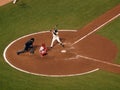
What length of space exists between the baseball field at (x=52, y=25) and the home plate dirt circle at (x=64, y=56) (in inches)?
16.3

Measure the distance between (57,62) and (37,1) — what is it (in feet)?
53.5

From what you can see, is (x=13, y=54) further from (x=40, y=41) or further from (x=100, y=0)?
(x=100, y=0)

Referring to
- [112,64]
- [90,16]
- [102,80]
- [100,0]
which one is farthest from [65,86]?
[100,0]

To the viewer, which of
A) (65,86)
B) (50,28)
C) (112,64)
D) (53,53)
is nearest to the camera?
(65,86)

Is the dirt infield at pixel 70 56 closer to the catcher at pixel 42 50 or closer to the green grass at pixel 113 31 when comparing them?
the catcher at pixel 42 50

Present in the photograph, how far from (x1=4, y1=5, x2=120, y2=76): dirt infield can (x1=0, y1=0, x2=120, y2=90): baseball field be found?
35cm

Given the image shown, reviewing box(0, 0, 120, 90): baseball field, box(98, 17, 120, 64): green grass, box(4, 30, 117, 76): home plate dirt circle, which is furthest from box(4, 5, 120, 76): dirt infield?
box(98, 17, 120, 64): green grass

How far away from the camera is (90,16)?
42469mm

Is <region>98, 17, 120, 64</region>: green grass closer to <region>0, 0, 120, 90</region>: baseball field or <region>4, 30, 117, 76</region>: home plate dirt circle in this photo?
→ <region>0, 0, 120, 90</region>: baseball field

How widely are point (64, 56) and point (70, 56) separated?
57 centimetres

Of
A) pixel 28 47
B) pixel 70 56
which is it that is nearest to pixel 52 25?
pixel 28 47

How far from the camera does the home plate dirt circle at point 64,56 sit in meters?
31.2

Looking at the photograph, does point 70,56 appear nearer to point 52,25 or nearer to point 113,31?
point 113,31

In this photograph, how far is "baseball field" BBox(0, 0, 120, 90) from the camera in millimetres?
28594
